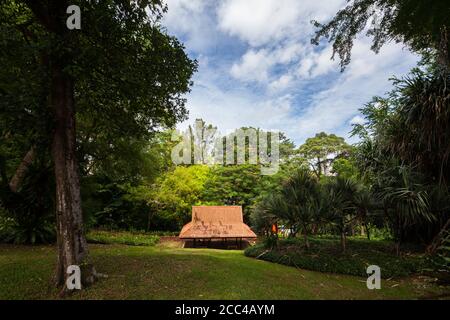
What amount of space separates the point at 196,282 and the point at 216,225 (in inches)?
509

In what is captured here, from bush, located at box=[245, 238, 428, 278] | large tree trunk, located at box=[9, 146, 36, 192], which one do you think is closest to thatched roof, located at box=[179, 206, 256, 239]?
bush, located at box=[245, 238, 428, 278]

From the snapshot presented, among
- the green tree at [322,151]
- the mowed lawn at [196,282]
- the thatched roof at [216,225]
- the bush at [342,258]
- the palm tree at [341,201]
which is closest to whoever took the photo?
the mowed lawn at [196,282]

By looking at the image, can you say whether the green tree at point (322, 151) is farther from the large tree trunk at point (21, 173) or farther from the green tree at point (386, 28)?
the large tree trunk at point (21, 173)

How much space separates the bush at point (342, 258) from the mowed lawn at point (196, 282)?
378 mm

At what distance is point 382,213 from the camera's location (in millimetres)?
9055

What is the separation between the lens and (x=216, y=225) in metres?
18.2

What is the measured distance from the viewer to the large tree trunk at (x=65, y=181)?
5.13 metres

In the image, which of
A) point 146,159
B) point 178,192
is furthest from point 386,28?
point 178,192

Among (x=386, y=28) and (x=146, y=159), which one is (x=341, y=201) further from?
(x=146, y=159)

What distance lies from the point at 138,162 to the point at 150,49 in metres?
8.11

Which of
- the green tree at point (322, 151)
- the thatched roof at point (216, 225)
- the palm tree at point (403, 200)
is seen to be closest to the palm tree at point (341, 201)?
the palm tree at point (403, 200)

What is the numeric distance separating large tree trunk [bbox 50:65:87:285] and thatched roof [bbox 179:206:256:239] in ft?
37.3
